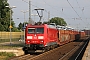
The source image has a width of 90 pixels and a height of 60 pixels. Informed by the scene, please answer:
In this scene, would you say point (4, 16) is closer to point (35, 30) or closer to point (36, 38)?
point (35, 30)

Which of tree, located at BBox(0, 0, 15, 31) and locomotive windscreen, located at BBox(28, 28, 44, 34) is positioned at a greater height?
tree, located at BBox(0, 0, 15, 31)

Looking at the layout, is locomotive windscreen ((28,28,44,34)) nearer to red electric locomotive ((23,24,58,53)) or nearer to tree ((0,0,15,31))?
red electric locomotive ((23,24,58,53))

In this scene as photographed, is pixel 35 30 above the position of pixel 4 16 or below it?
below

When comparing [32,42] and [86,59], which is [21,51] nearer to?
[32,42]

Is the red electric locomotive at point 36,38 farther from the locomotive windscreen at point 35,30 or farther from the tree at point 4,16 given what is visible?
the tree at point 4,16

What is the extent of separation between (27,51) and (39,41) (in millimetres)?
2861

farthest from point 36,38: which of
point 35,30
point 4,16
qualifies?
point 4,16

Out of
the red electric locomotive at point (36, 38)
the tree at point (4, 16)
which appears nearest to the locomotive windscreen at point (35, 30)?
the red electric locomotive at point (36, 38)

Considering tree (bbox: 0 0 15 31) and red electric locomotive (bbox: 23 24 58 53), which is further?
tree (bbox: 0 0 15 31)

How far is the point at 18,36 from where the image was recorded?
219 ft

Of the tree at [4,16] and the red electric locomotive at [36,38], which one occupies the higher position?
the tree at [4,16]

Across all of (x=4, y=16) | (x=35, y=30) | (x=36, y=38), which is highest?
(x=4, y=16)

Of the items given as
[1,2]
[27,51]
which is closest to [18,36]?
[1,2]

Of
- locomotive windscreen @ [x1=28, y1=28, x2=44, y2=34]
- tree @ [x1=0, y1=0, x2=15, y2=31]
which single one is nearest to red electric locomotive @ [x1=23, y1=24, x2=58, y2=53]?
locomotive windscreen @ [x1=28, y1=28, x2=44, y2=34]
